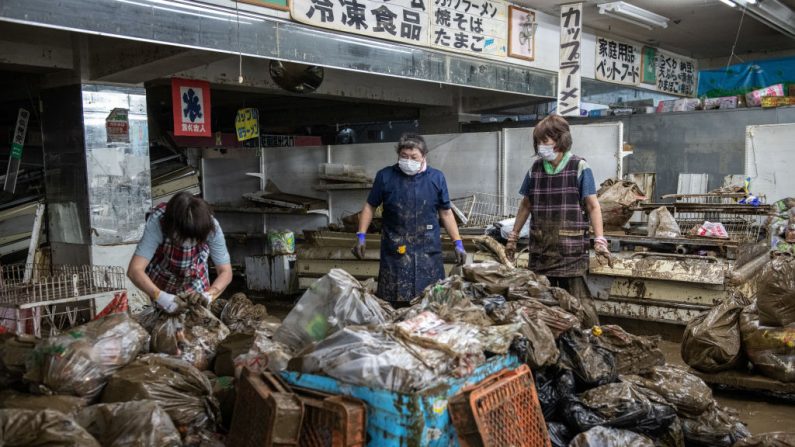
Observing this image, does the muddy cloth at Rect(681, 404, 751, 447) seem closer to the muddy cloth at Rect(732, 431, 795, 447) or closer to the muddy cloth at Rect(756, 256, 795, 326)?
the muddy cloth at Rect(732, 431, 795, 447)

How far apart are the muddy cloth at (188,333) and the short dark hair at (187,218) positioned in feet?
1.18

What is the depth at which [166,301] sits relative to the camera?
11.5 ft

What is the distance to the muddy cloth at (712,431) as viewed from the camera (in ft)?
10.8

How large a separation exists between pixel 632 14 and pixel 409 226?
5717mm

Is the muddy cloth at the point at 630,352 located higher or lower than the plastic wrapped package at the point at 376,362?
lower

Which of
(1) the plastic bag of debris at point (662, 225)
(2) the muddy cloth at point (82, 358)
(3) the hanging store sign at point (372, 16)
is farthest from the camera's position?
(1) the plastic bag of debris at point (662, 225)

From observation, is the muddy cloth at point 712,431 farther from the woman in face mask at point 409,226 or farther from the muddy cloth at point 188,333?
the muddy cloth at point 188,333

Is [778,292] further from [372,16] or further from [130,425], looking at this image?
[372,16]

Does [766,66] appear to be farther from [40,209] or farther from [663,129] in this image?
[40,209]

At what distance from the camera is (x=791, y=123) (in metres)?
8.35

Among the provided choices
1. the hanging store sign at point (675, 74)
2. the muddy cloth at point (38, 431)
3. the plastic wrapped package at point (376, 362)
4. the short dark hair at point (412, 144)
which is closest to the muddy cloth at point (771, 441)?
the plastic wrapped package at point (376, 362)

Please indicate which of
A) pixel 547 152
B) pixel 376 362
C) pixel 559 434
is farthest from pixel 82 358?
pixel 547 152

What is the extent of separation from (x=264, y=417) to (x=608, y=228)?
5.17 metres

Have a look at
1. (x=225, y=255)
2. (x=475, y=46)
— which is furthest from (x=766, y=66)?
(x=225, y=255)
